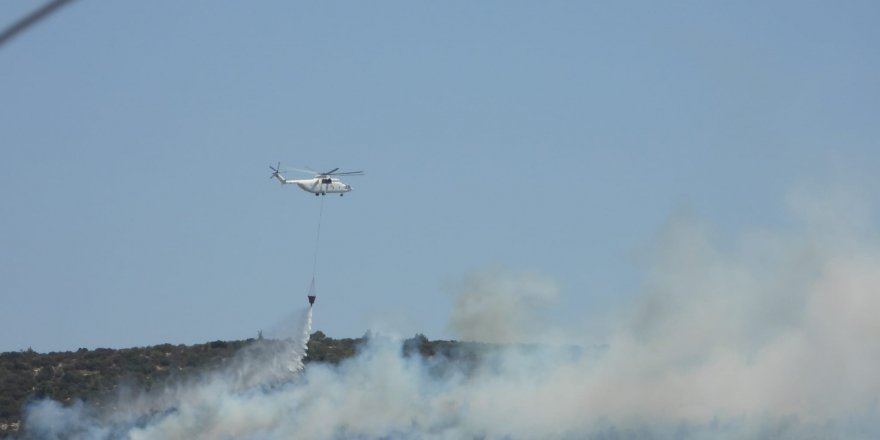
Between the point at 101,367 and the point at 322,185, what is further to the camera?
the point at 101,367

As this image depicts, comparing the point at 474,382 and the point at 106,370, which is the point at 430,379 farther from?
the point at 106,370

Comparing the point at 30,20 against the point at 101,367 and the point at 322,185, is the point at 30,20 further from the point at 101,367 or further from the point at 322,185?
the point at 101,367

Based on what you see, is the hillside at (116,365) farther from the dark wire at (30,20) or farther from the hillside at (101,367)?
the dark wire at (30,20)

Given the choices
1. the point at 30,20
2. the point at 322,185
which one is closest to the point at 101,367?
the point at 322,185

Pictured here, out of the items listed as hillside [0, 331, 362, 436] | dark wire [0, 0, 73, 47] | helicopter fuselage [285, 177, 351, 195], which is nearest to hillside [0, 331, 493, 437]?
hillside [0, 331, 362, 436]

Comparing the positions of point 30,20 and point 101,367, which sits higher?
point 101,367

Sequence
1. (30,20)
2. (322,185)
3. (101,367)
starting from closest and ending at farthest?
(30,20)
(322,185)
(101,367)

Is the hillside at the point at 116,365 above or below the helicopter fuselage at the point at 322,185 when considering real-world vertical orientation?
below

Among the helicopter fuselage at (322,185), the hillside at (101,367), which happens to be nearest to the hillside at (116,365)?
the hillside at (101,367)

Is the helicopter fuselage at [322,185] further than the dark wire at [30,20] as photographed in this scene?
Yes

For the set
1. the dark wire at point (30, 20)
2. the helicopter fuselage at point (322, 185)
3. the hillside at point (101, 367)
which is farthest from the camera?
the hillside at point (101, 367)

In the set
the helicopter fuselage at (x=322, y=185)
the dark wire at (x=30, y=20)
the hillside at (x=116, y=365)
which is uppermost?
the helicopter fuselage at (x=322, y=185)

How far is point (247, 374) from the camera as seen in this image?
8794cm

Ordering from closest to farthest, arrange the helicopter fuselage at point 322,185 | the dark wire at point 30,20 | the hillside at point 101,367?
1. the dark wire at point 30,20
2. the helicopter fuselage at point 322,185
3. the hillside at point 101,367
